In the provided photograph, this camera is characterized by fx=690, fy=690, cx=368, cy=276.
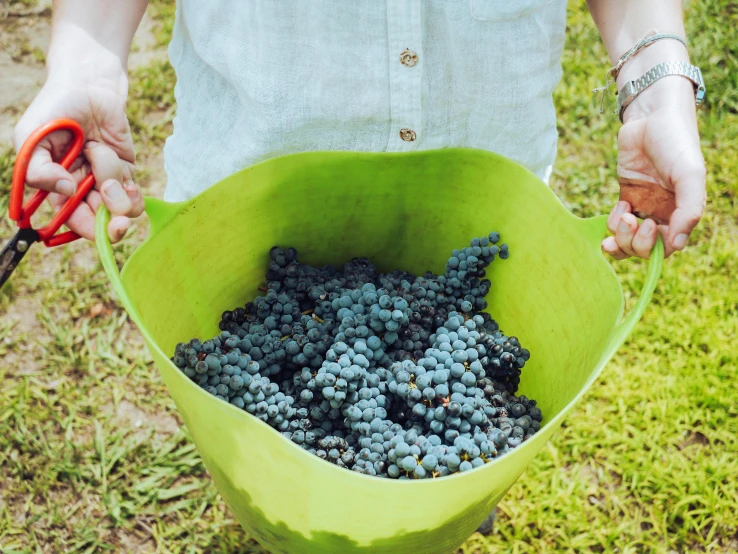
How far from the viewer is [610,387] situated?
2.13 meters

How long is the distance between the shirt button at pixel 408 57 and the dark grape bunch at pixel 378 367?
332 mm

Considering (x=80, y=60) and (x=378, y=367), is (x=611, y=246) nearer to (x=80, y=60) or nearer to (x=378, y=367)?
(x=378, y=367)

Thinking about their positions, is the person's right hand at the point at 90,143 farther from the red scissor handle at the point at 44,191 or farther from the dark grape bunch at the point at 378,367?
the dark grape bunch at the point at 378,367

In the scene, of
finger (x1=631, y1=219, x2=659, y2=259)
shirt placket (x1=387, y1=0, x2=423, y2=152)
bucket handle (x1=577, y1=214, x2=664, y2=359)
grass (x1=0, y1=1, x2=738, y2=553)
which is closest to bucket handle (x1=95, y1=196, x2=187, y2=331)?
shirt placket (x1=387, y1=0, x2=423, y2=152)

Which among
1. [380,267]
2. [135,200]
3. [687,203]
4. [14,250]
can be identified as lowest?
[380,267]

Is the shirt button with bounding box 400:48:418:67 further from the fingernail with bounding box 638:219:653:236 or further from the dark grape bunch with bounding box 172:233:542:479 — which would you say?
the fingernail with bounding box 638:219:653:236

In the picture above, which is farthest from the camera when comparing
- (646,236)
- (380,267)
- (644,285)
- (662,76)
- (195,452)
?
(195,452)

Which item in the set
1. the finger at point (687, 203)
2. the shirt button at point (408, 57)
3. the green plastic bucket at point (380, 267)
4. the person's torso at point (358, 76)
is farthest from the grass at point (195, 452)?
the shirt button at point (408, 57)

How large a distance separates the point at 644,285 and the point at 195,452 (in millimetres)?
1470

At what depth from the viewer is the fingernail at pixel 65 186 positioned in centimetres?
103

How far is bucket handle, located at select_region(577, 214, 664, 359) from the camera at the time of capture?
35.1 inches

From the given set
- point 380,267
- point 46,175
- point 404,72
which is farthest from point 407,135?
point 46,175

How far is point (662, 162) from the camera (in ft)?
3.62

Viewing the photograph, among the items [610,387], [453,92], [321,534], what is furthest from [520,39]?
[610,387]
